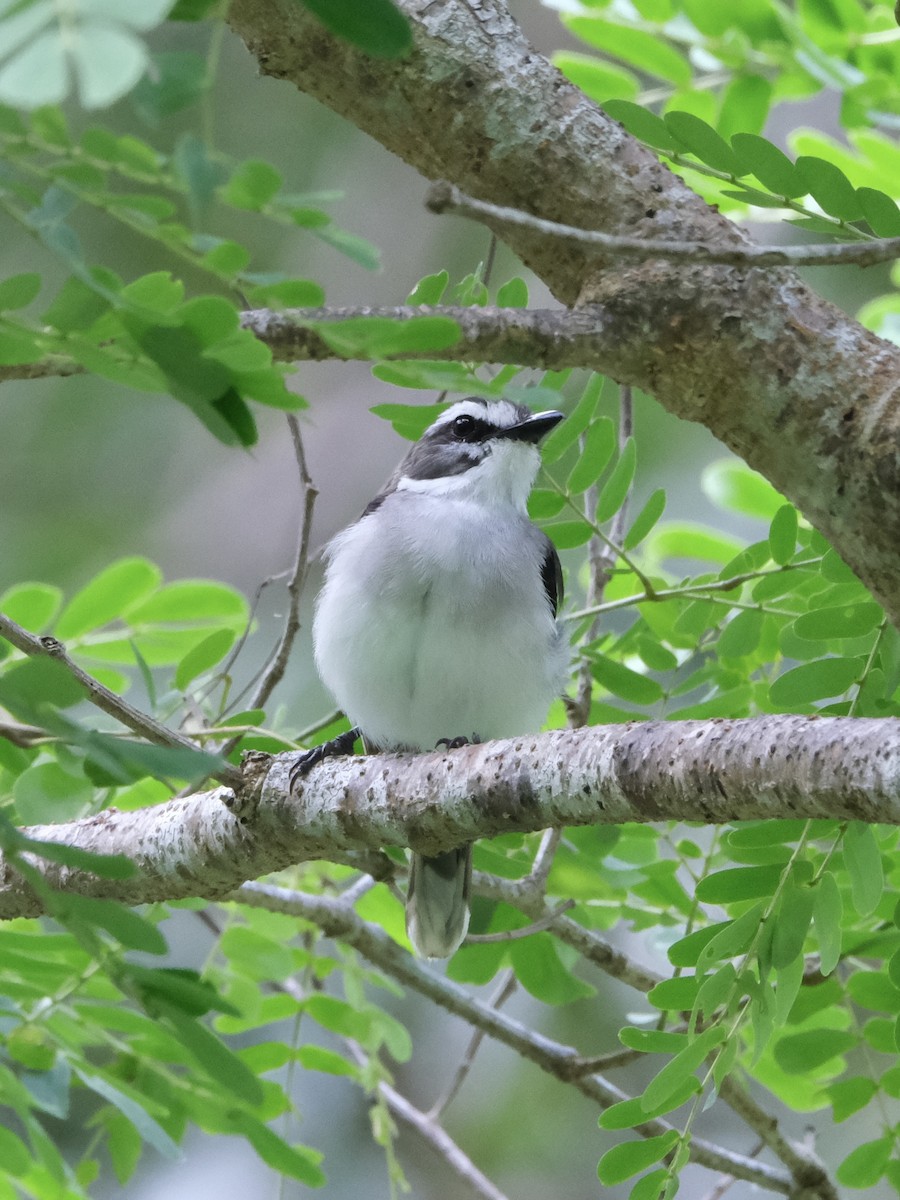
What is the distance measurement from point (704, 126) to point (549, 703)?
6.49 feet

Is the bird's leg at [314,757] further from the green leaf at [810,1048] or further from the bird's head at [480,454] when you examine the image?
the green leaf at [810,1048]

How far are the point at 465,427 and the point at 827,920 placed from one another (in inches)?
99.5

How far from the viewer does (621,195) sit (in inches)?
98.2

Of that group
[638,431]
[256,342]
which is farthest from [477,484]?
[638,431]

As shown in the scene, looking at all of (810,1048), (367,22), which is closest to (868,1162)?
(810,1048)

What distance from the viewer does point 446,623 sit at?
152 inches

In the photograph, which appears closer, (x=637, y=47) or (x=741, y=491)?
(x=637, y=47)

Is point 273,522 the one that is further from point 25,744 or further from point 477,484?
point 25,744

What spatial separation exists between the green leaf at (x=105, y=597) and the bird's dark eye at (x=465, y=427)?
124 centimetres

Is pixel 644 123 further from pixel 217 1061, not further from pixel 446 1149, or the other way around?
pixel 446 1149

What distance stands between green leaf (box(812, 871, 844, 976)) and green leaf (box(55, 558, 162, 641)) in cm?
208

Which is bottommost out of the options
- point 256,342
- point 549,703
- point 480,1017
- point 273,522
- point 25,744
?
point 273,522

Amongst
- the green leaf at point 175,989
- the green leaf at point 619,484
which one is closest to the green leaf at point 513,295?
the green leaf at point 619,484

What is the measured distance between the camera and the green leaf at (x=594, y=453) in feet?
10.9
